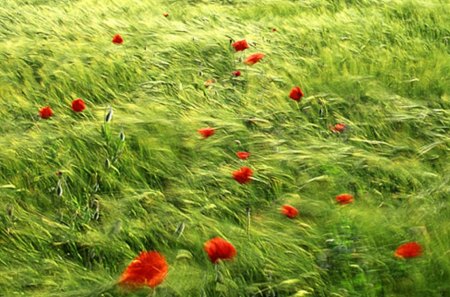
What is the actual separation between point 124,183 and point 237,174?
0.41 metres

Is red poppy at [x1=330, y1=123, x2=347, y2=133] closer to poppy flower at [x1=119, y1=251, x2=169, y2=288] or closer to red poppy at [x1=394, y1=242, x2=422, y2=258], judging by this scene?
red poppy at [x1=394, y1=242, x2=422, y2=258]

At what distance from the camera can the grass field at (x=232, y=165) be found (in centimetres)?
119

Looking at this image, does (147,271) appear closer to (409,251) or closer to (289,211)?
(289,211)

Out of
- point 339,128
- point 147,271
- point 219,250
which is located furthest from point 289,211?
point 339,128

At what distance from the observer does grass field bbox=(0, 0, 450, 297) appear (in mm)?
1187

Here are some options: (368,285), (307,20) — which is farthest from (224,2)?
(368,285)

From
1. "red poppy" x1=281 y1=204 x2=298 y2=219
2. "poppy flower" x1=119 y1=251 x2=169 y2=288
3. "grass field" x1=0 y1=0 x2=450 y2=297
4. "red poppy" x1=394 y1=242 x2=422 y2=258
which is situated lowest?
"grass field" x1=0 y1=0 x2=450 y2=297

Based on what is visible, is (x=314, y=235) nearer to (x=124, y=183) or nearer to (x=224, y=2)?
(x=124, y=183)

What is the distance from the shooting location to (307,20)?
11.8ft

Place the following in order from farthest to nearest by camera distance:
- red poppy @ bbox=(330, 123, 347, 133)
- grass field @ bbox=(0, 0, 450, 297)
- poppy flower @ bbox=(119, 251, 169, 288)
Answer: red poppy @ bbox=(330, 123, 347, 133)
grass field @ bbox=(0, 0, 450, 297)
poppy flower @ bbox=(119, 251, 169, 288)

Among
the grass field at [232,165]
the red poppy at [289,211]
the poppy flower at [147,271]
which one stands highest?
the poppy flower at [147,271]

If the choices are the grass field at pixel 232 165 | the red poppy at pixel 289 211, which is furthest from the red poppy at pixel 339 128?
the red poppy at pixel 289 211

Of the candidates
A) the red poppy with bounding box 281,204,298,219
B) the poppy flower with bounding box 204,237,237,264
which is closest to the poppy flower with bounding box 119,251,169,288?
the poppy flower with bounding box 204,237,237,264

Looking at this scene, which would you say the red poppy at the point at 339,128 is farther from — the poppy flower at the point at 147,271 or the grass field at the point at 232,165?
the poppy flower at the point at 147,271
